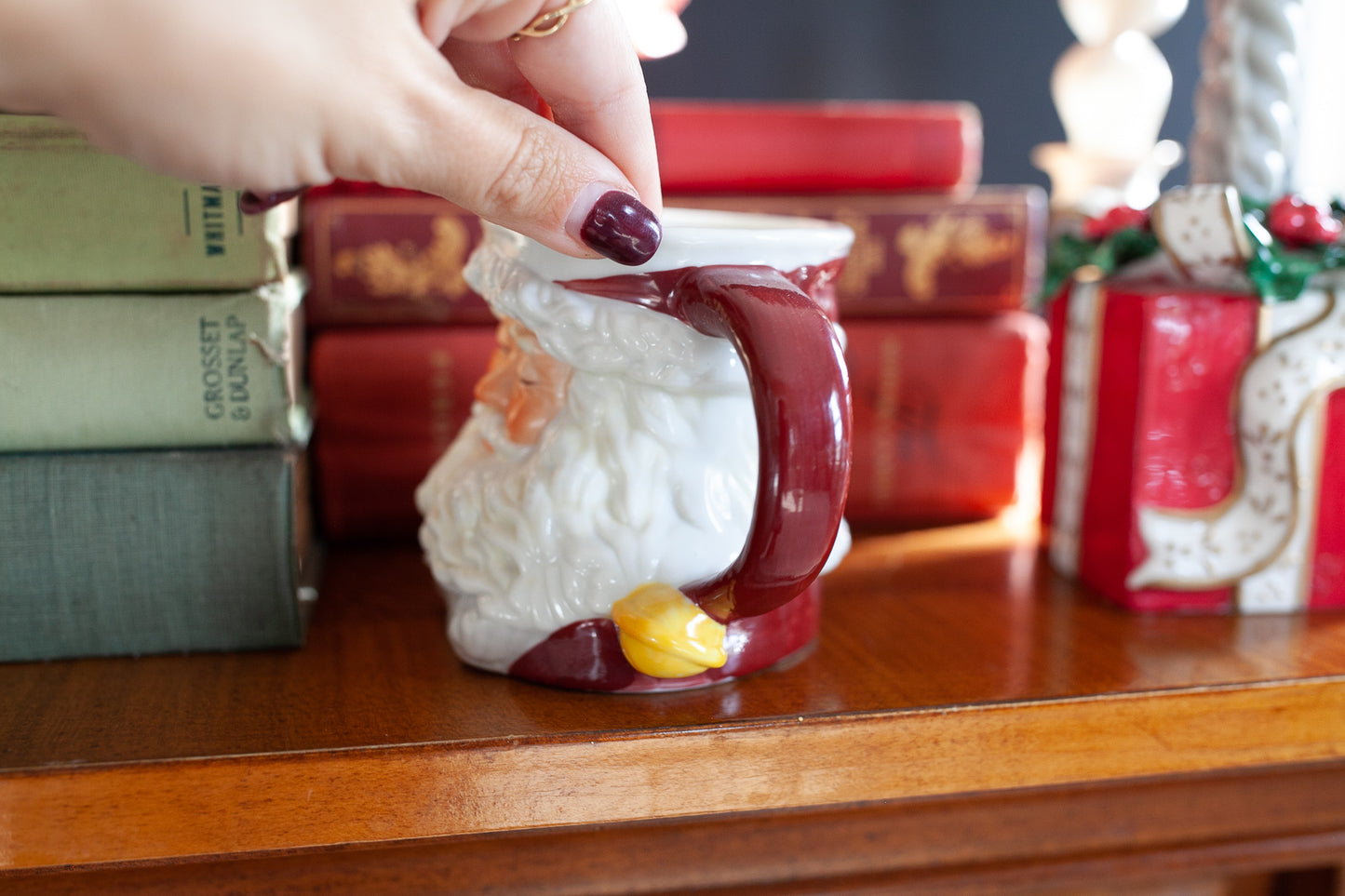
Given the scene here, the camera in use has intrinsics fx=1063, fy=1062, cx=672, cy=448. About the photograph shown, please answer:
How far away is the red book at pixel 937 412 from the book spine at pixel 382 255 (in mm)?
259

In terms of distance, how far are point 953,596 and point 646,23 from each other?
15.6 inches

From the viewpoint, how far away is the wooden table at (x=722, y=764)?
1.26 feet

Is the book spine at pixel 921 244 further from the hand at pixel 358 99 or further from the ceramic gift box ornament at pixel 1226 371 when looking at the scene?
the hand at pixel 358 99

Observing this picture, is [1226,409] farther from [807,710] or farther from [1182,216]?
[807,710]

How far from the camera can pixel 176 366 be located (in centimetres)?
47

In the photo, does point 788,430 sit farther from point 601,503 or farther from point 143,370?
point 143,370

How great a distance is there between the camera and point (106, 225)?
1.50ft

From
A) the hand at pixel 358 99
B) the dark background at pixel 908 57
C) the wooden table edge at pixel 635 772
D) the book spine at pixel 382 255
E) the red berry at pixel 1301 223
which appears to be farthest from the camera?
the dark background at pixel 908 57

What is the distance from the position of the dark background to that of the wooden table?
1.59 feet

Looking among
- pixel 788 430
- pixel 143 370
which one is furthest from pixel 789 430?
pixel 143 370

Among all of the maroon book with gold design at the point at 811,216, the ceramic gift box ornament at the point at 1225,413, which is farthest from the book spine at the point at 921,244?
the ceramic gift box ornament at the point at 1225,413

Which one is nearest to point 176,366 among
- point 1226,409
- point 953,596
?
point 953,596

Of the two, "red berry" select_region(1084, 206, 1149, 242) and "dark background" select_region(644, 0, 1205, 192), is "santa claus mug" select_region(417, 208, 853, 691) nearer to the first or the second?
"red berry" select_region(1084, 206, 1149, 242)

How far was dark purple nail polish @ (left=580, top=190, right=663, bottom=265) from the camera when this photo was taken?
34 centimetres
